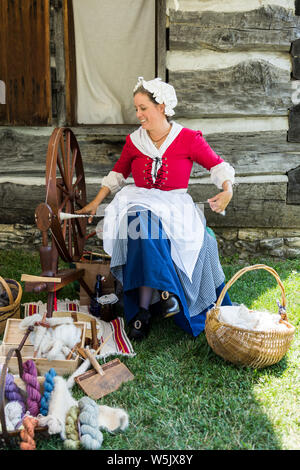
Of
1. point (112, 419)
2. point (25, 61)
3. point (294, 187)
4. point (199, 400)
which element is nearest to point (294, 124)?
point (294, 187)

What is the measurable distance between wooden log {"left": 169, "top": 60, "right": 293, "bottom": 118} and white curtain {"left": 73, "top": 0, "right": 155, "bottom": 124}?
0.72 m

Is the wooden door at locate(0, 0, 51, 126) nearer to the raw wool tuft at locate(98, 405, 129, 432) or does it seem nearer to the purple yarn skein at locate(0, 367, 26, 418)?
the purple yarn skein at locate(0, 367, 26, 418)

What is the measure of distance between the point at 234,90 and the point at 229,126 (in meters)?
0.32

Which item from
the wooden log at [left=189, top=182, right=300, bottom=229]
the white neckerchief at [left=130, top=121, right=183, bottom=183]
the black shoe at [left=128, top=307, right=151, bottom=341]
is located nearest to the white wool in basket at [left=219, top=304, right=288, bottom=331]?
the black shoe at [left=128, top=307, right=151, bottom=341]

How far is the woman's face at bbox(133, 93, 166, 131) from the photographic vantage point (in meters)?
2.80

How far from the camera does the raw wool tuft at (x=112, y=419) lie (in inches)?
72.4

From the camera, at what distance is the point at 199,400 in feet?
6.71

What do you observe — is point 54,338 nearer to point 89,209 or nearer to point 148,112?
point 89,209

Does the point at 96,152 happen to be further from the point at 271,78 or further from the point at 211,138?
the point at 271,78

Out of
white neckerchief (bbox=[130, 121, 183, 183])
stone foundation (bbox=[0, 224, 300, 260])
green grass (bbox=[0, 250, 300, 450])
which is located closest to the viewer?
green grass (bbox=[0, 250, 300, 450])

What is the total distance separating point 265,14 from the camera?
12.5ft

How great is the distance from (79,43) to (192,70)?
1248 mm
